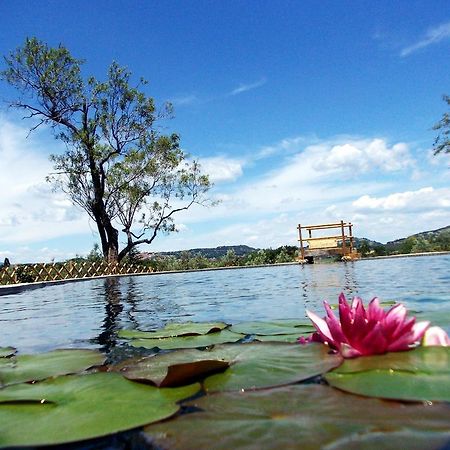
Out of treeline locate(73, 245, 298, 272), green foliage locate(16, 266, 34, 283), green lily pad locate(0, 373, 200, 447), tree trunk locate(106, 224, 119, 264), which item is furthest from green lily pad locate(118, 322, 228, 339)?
treeline locate(73, 245, 298, 272)

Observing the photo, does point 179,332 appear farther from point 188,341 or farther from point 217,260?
point 217,260

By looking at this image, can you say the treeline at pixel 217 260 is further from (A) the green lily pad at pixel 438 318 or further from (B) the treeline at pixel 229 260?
(A) the green lily pad at pixel 438 318

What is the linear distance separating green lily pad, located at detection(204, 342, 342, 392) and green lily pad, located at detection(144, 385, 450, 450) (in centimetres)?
9

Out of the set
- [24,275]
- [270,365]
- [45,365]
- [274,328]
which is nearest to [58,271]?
[24,275]

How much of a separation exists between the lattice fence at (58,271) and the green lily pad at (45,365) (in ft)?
39.0

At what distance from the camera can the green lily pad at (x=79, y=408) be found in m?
0.84

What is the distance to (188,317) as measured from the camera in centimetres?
335

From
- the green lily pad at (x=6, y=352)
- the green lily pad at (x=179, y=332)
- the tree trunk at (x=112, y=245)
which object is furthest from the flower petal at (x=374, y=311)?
the tree trunk at (x=112, y=245)

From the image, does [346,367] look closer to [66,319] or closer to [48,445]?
[48,445]

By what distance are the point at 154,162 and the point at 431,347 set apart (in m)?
17.0

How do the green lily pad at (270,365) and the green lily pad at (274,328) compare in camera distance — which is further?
the green lily pad at (274,328)

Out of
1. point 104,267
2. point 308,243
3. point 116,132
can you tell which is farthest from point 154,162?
point 308,243

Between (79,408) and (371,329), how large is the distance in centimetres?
72

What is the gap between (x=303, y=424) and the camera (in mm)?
768
